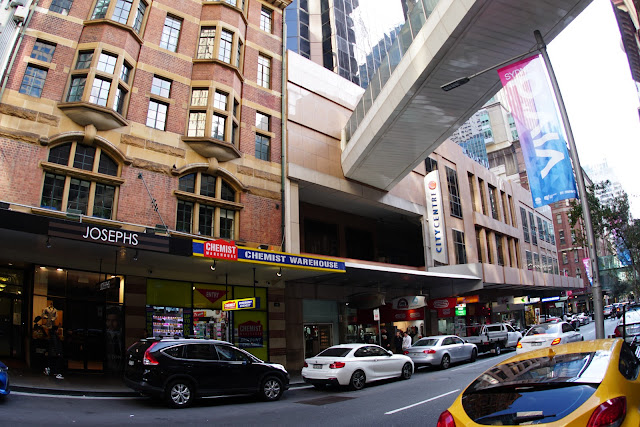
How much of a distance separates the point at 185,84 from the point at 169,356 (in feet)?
42.6

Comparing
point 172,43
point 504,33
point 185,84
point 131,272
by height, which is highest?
point 172,43

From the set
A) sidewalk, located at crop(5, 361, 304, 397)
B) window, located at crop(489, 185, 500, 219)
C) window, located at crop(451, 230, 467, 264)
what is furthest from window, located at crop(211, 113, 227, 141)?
window, located at crop(489, 185, 500, 219)

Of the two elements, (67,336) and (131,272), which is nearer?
(67,336)

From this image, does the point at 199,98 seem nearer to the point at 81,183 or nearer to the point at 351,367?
the point at 81,183

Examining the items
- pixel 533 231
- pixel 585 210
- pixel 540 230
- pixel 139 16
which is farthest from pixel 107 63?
pixel 540 230

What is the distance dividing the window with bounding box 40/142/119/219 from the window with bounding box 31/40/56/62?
341 cm

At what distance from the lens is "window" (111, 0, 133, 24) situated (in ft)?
59.8

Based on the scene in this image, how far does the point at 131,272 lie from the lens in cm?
1652

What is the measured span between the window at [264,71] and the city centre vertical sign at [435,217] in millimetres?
13121

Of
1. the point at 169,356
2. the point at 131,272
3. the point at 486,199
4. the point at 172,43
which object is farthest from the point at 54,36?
the point at 486,199

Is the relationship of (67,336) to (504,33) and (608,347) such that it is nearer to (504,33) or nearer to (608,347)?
(608,347)

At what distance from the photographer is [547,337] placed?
55.3 ft

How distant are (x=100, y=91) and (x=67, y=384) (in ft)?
34.2

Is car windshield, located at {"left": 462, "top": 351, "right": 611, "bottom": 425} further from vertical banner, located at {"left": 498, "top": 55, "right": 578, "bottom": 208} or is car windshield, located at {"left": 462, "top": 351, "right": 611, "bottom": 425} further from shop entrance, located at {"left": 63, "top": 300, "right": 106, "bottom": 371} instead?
shop entrance, located at {"left": 63, "top": 300, "right": 106, "bottom": 371}
